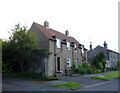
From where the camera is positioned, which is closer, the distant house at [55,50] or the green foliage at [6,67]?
the green foliage at [6,67]

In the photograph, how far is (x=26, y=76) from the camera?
23.1m

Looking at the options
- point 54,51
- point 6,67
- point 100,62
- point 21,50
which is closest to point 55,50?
point 54,51

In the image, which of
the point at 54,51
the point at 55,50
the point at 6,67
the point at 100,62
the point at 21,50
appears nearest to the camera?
the point at 21,50

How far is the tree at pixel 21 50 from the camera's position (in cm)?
2370

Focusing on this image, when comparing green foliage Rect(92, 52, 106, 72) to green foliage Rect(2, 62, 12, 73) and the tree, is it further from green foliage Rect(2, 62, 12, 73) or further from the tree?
green foliage Rect(2, 62, 12, 73)

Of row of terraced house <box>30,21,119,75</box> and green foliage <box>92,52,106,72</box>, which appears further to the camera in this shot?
green foliage <box>92,52,106,72</box>

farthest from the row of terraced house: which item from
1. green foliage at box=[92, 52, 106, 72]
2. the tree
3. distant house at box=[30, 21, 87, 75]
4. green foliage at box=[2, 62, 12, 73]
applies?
green foliage at box=[92, 52, 106, 72]

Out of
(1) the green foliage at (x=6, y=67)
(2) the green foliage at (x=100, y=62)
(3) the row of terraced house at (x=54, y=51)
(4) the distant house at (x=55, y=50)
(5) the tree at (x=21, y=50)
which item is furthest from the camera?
(2) the green foliage at (x=100, y=62)

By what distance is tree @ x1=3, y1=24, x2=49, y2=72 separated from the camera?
23.7 meters

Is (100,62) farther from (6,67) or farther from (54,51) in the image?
(6,67)

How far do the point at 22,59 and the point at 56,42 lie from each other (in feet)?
27.3

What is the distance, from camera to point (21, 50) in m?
23.7

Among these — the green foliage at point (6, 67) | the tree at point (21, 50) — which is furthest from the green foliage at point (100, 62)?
the green foliage at point (6, 67)

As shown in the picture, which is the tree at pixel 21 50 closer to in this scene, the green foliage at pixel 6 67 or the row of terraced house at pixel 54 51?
the green foliage at pixel 6 67
